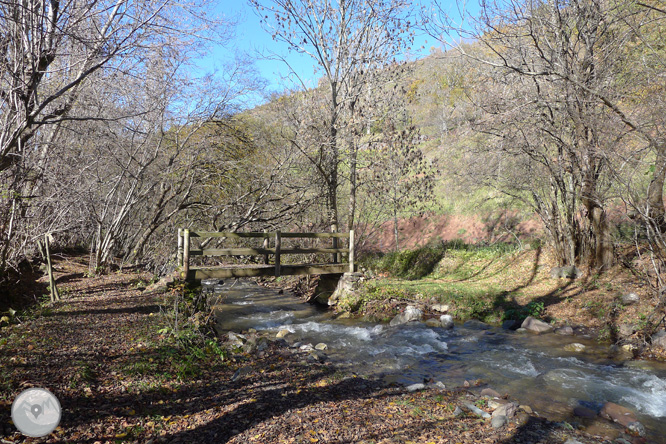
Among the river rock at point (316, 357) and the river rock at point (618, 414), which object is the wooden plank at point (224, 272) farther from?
the river rock at point (618, 414)

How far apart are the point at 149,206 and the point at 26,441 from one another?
1329 centimetres

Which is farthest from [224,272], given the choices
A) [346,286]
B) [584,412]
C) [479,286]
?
[584,412]

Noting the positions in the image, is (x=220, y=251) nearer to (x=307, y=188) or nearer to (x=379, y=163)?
(x=307, y=188)

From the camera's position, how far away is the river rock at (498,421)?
4.30 m

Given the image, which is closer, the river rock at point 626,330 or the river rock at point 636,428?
the river rock at point 636,428

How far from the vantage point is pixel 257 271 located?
10484 millimetres

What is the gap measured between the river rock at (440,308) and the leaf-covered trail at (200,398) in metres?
5.33

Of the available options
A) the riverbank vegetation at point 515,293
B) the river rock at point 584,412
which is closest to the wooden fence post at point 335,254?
the riverbank vegetation at point 515,293

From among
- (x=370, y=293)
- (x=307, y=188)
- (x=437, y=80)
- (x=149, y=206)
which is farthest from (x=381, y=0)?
(x=437, y=80)

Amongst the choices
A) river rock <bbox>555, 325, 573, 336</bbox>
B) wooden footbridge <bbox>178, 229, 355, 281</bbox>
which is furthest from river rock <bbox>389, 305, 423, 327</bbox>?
river rock <bbox>555, 325, 573, 336</bbox>

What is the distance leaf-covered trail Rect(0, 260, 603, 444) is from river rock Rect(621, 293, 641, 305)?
5794mm

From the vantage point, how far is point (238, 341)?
7469 mm

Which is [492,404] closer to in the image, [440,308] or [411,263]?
[440,308]

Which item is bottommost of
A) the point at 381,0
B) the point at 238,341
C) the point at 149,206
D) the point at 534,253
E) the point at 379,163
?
the point at 238,341
